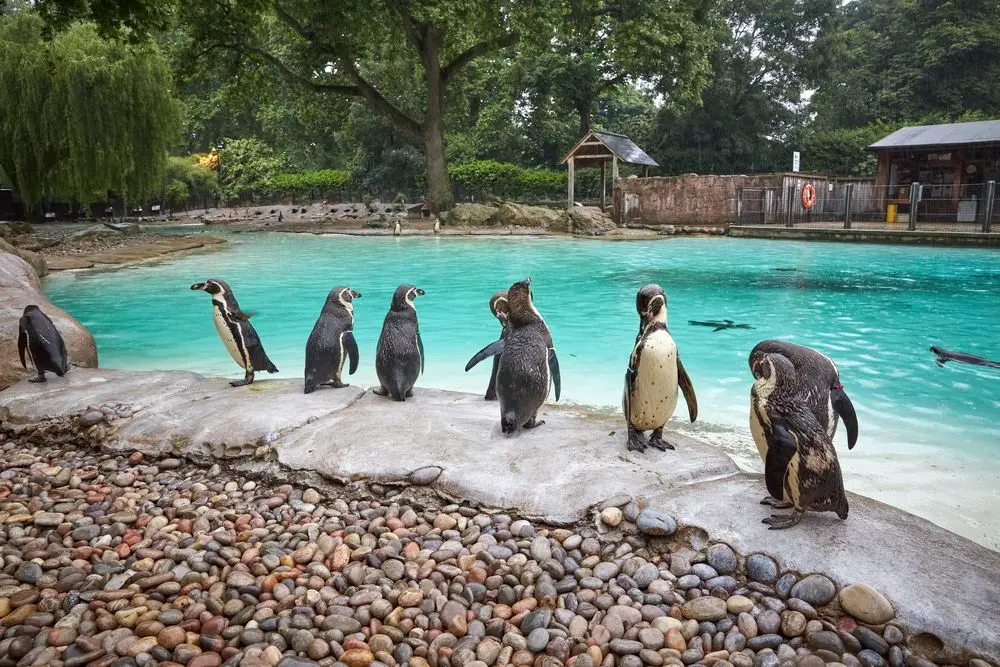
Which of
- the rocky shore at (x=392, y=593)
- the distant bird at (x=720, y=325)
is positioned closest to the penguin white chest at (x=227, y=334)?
the rocky shore at (x=392, y=593)

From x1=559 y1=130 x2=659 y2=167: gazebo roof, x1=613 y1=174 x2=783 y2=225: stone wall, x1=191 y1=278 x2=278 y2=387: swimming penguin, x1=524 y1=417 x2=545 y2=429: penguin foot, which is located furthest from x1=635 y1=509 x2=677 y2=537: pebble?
x1=559 y1=130 x2=659 y2=167: gazebo roof

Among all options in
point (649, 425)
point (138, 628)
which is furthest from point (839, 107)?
point (138, 628)

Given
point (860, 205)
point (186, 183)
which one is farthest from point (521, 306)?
point (186, 183)

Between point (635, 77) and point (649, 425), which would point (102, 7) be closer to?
point (649, 425)

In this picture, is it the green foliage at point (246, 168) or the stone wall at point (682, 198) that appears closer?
the stone wall at point (682, 198)

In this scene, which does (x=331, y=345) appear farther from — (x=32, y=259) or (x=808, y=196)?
(x=808, y=196)

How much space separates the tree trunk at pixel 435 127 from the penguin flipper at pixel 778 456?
24.1 metres

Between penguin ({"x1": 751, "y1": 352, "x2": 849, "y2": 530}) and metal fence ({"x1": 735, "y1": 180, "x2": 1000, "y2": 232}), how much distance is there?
1891 cm

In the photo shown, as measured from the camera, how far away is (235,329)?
5.22 m

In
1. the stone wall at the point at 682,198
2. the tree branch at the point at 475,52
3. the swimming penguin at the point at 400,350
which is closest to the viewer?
the swimming penguin at the point at 400,350

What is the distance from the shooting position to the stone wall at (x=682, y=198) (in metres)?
21.9

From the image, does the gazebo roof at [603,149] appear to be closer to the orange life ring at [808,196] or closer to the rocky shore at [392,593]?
the orange life ring at [808,196]

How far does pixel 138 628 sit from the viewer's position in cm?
239

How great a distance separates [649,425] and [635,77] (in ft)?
95.0
